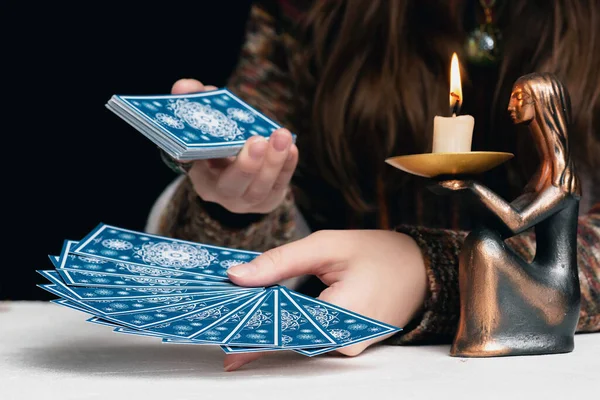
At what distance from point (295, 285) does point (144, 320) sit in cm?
81

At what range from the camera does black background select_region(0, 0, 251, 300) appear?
152 cm

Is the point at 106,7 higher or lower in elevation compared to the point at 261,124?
higher

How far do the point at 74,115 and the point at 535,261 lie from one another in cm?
116

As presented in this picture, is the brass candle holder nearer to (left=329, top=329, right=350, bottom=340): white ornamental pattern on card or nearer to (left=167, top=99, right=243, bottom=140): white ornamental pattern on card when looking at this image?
(left=329, top=329, right=350, bottom=340): white ornamental pattern on card

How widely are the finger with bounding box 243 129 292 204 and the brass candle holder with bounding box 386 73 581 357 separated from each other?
282 mm

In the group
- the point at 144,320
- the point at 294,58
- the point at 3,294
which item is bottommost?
the point at 3,294

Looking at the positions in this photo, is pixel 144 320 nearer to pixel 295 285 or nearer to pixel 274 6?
pixel 295 285

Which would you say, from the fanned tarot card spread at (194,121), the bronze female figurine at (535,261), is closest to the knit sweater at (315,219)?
the bronze female figurine at (535,261)

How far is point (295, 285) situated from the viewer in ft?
4.35

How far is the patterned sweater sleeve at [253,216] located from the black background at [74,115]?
14cm

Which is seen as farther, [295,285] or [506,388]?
[295,285]

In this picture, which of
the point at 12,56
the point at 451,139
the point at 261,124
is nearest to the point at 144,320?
the point at 451,139

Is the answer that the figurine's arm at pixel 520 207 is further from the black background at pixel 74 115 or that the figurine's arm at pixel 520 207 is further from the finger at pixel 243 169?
the black background at pixel 74 115

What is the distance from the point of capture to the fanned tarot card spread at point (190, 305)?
52cm
